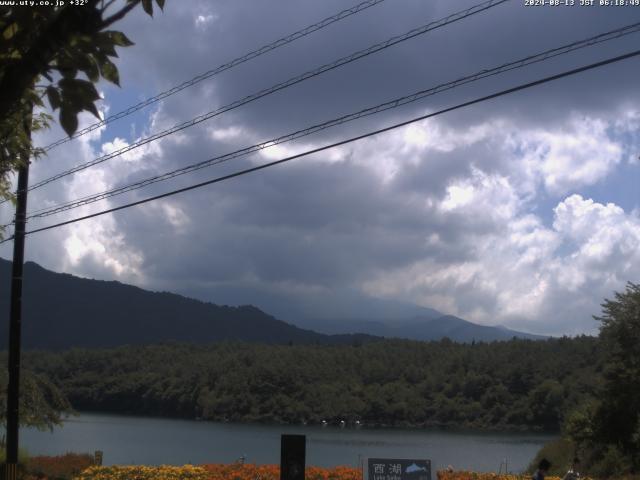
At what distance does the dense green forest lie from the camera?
7588 centimetres

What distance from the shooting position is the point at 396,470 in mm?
13727

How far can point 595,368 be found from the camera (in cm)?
6906

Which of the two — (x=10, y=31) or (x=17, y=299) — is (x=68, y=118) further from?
(x=17, y=299)

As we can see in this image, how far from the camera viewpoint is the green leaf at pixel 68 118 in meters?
3.62

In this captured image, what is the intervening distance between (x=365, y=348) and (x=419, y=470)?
94706 mm

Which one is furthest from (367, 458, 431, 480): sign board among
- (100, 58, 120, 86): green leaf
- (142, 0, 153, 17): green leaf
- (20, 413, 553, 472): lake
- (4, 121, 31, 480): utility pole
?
(20, 413, 553, 472): lake

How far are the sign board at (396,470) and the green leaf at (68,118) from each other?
1109 centimetres

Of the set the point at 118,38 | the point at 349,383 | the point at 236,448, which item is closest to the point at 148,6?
the point at 118,38

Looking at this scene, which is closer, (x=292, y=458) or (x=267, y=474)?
(x=292, y=458)

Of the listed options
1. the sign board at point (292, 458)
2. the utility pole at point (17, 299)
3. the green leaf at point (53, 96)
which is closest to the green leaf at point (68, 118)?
the green leaf at point (53, 96)

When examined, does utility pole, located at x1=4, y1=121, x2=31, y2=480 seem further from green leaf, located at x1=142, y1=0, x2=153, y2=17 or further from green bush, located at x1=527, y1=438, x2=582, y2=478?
green bush, located at x1=527, y1=438, x2=582, y2=478

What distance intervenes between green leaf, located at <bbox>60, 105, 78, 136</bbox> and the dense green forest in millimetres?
66505

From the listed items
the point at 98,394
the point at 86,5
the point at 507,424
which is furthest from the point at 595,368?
the point at 86,5

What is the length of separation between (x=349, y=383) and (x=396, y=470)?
253ft
